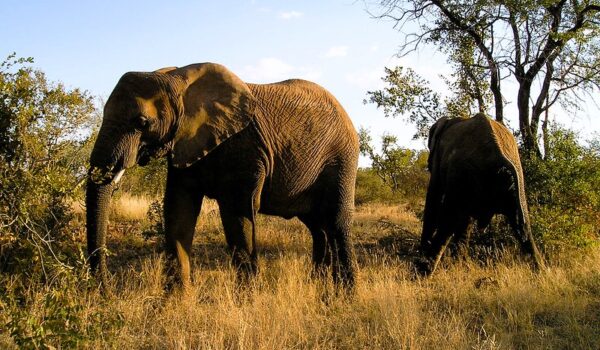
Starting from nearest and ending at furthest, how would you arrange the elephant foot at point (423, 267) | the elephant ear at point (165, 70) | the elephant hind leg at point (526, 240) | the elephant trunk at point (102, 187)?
1. the elephant trunk at point (102, 187)
2. the elephant ear at point (165, 70)
3. the elephant hind leg at point (526, 240)
4. the elephant foot at point (423, 267)

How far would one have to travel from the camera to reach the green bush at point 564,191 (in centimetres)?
984

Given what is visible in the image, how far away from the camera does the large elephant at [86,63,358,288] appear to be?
6242 mm

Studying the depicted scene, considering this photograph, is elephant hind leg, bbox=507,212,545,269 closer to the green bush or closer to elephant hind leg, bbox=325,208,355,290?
the green bush

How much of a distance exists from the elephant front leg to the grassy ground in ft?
0.66

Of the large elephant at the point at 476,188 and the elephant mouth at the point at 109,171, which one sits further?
the large elephant at the point at 476,188

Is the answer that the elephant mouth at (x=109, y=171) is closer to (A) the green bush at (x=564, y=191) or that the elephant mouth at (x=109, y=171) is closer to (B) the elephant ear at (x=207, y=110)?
A: (B) the elephant ear at (x=207, y=110)

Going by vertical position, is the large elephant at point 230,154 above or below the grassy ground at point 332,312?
above

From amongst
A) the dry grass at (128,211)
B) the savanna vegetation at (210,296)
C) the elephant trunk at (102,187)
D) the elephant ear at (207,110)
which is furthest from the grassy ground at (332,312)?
the dry grass at (128,211)

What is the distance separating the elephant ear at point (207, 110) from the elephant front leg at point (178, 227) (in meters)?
0.55

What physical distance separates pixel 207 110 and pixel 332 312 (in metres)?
2.57

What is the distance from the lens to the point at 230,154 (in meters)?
6.77

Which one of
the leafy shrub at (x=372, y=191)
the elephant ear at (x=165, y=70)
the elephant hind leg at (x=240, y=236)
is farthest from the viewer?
the leafy shrub at (x=372, y=191)

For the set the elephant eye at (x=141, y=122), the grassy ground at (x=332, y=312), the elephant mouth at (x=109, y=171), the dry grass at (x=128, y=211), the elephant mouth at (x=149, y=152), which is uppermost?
the elephant eye at (x=141, y=122)

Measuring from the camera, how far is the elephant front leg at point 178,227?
6.96 metres
